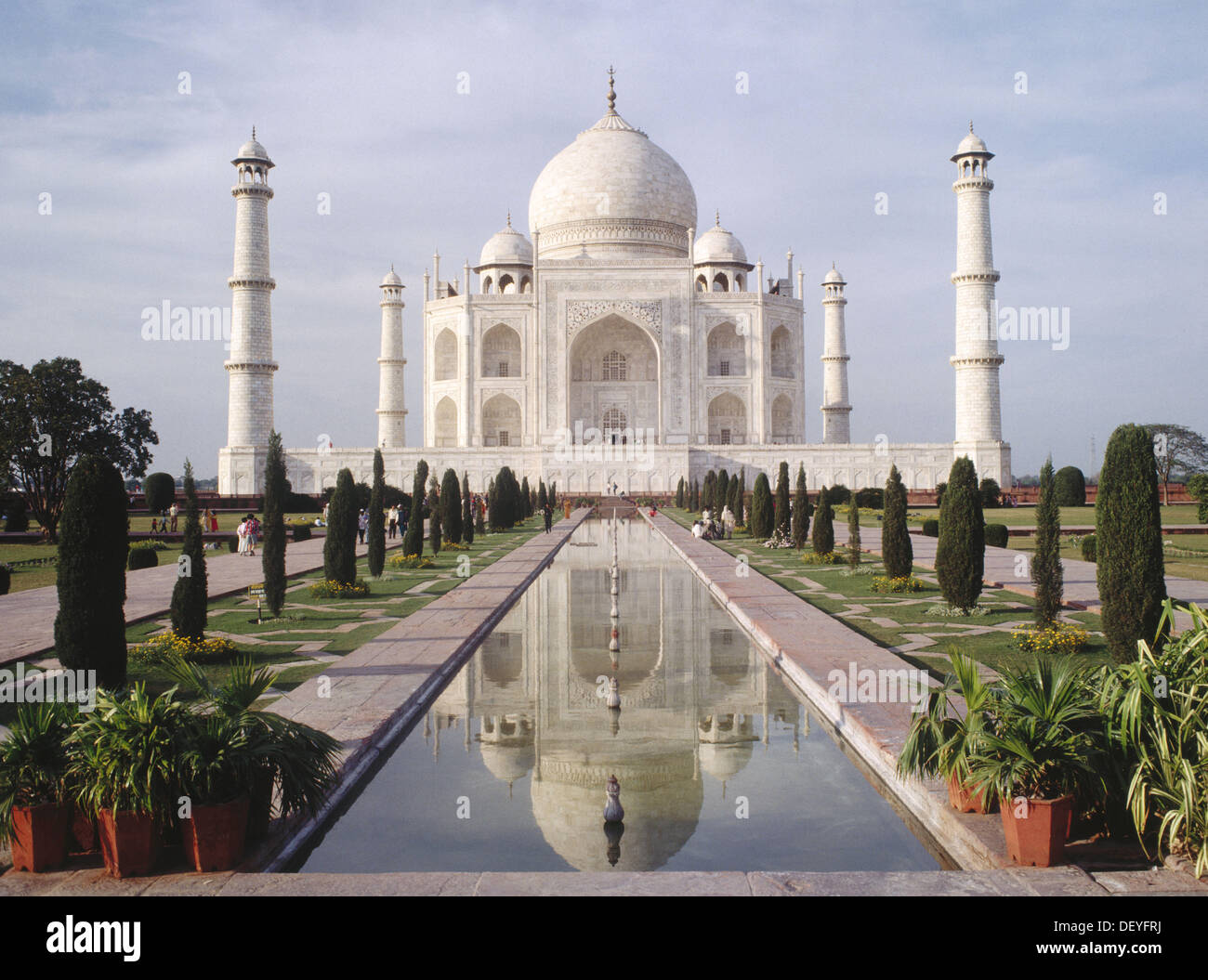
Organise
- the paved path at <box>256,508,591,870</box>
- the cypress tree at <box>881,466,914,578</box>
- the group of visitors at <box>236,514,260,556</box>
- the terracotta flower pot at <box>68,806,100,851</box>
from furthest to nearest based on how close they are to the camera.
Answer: the group of visitors at <box>236,514,260,556</box>, the cypress tree at <box>881,466,914,578</box>, the paved path at <box>256,508,591,870</box>, the terracotta flower pot at <box>68,806,100,851</box>

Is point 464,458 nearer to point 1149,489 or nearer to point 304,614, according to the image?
point 304,614

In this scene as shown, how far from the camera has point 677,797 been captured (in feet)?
13.6

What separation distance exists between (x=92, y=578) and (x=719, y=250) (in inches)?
1452

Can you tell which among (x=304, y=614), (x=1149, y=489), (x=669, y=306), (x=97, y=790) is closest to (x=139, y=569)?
(x=304, y=614)

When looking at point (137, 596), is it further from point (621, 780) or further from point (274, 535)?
point (621, 780)

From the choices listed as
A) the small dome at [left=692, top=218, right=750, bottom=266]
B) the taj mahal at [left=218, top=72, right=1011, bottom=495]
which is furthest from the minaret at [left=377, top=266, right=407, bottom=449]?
the small dome at [left=692, top=218, right=750, bottom=266]

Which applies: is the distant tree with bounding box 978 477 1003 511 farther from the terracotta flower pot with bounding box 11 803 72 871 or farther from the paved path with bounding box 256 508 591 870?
the terracotta flower pot with bounding box 11 803 72 871

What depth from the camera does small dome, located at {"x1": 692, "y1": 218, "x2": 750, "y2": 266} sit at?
39906 millimetres

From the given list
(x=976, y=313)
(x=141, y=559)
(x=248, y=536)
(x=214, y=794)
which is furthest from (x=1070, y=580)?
(x=976, y=313)

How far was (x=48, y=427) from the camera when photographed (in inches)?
816

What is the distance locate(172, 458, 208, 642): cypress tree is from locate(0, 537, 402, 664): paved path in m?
0.58

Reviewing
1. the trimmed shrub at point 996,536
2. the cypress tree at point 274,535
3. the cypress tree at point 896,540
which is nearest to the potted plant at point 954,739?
the cypress tree at point 274,535

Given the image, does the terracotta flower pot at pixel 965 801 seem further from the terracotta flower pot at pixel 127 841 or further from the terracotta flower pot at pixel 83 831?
the terracotta flower pot at pixel 83 831
